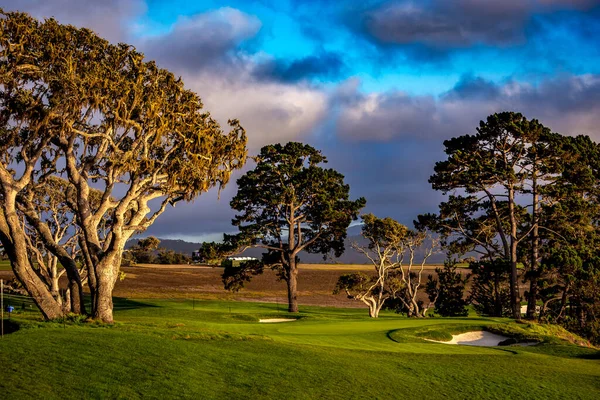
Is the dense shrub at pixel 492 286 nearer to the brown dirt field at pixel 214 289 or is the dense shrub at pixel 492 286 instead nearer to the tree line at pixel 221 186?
the tree line at pixel 221 186

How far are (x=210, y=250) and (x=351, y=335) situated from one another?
27.3 metres

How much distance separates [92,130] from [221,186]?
7499mm

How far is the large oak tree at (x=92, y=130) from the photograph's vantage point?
26.4 meters

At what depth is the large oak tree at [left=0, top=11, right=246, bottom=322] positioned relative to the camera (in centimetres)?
2638

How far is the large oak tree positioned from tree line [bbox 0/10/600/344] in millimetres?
84

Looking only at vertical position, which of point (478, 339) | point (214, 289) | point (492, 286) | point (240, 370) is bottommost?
point (478, 339)

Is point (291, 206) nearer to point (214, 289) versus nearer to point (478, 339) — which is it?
point (478, 339)

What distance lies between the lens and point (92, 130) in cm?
3016

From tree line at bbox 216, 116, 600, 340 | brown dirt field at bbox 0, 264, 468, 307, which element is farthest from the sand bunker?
brown dirt field at bbox 0, 264, 468, 307

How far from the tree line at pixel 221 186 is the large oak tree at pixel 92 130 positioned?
84 millimetres

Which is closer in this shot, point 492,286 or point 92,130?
point 92,130

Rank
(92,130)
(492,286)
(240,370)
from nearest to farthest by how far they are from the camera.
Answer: (240,370) → (92,130) → (492,286)

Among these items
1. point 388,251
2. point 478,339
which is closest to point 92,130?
point 478,339

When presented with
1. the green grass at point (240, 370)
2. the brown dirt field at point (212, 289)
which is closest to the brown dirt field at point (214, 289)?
the brown dirt field at point (212, 289)
